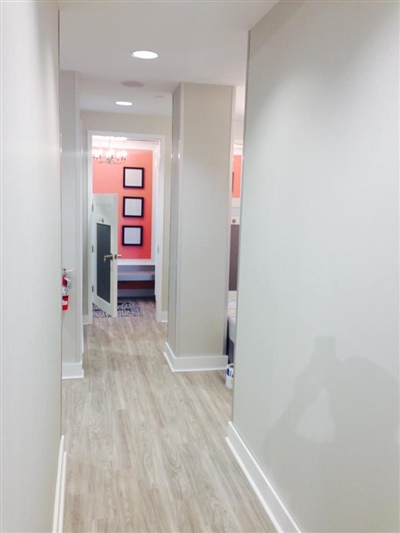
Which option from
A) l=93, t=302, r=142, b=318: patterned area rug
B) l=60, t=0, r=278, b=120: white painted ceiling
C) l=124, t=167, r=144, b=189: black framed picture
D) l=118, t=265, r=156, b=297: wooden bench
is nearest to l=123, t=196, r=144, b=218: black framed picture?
l=124, t=167, r=144, b=189: black framed picture

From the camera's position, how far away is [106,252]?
564 centimetres

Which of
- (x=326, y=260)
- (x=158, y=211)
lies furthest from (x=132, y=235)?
(x=326, y=260)

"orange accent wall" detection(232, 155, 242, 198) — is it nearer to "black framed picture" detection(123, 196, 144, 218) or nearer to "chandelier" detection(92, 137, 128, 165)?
"black framed picture" detection(123, 196, 144, 218)

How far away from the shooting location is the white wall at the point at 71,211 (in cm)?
378

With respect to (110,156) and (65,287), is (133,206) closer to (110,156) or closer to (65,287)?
(110,156)

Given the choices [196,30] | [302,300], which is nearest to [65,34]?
[196,30]

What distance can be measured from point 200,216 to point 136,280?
354 cm

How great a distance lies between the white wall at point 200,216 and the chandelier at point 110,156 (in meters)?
3.39

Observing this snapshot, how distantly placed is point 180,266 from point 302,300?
2244mm

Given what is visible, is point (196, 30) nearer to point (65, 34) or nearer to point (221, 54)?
point (221, 54)

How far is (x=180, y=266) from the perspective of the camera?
4211mm

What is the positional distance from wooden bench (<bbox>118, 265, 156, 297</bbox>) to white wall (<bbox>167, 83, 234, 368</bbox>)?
3.11 metres

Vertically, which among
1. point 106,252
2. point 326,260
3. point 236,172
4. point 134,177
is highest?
point 236,172

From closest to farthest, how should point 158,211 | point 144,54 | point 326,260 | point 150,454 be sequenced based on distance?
point 326,260 < point 150,454 < point 144,54 < point 158,211
